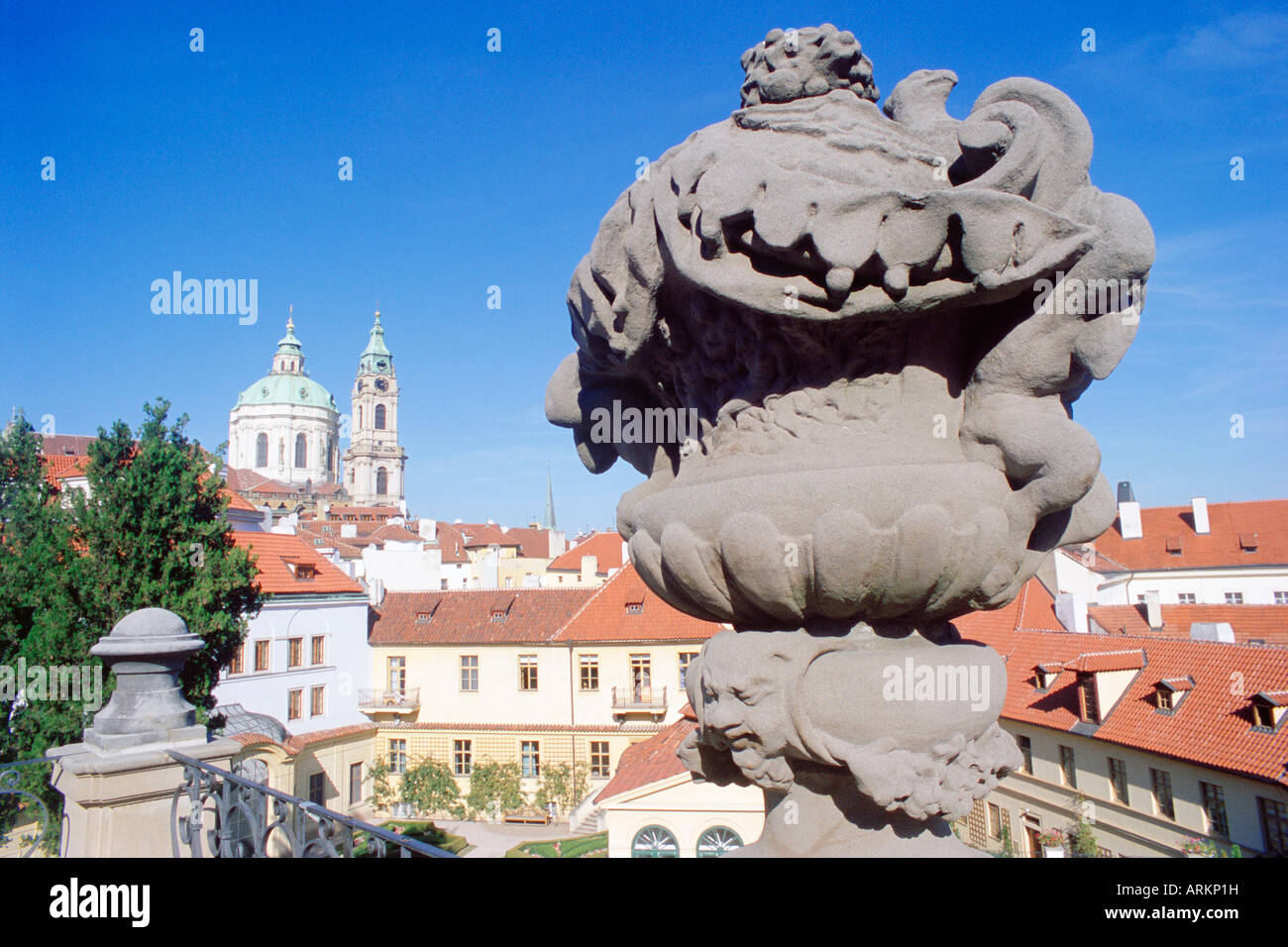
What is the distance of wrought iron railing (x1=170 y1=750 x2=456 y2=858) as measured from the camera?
3.12 m

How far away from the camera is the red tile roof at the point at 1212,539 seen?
40.2 meters

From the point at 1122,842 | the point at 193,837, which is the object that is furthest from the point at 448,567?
the point at 193,837

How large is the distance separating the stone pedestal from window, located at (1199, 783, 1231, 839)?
53.9ft

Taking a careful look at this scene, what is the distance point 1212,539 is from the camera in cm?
4172

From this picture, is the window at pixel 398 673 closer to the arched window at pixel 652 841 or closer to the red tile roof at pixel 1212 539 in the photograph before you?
the arched window at pixel 652 841

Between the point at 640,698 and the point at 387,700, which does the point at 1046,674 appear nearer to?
the point at 640,698

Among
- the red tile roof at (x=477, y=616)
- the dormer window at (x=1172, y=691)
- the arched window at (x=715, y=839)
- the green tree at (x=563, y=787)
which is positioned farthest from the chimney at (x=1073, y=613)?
the green tree at (x=563, y=787)

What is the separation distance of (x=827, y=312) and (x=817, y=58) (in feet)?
2.92

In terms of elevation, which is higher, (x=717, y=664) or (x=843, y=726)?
(x=717, y=664)

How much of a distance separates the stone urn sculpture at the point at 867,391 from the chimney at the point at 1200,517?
158 feet

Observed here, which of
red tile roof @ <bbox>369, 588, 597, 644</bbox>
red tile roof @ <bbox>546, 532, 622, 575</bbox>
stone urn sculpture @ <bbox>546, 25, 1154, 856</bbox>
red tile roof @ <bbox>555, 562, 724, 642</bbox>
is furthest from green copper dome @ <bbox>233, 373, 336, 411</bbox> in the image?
stone urn sculpture @ <bbox>546, 25, 1154, 856</bbox>

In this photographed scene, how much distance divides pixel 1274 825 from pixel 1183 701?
12.2ft
